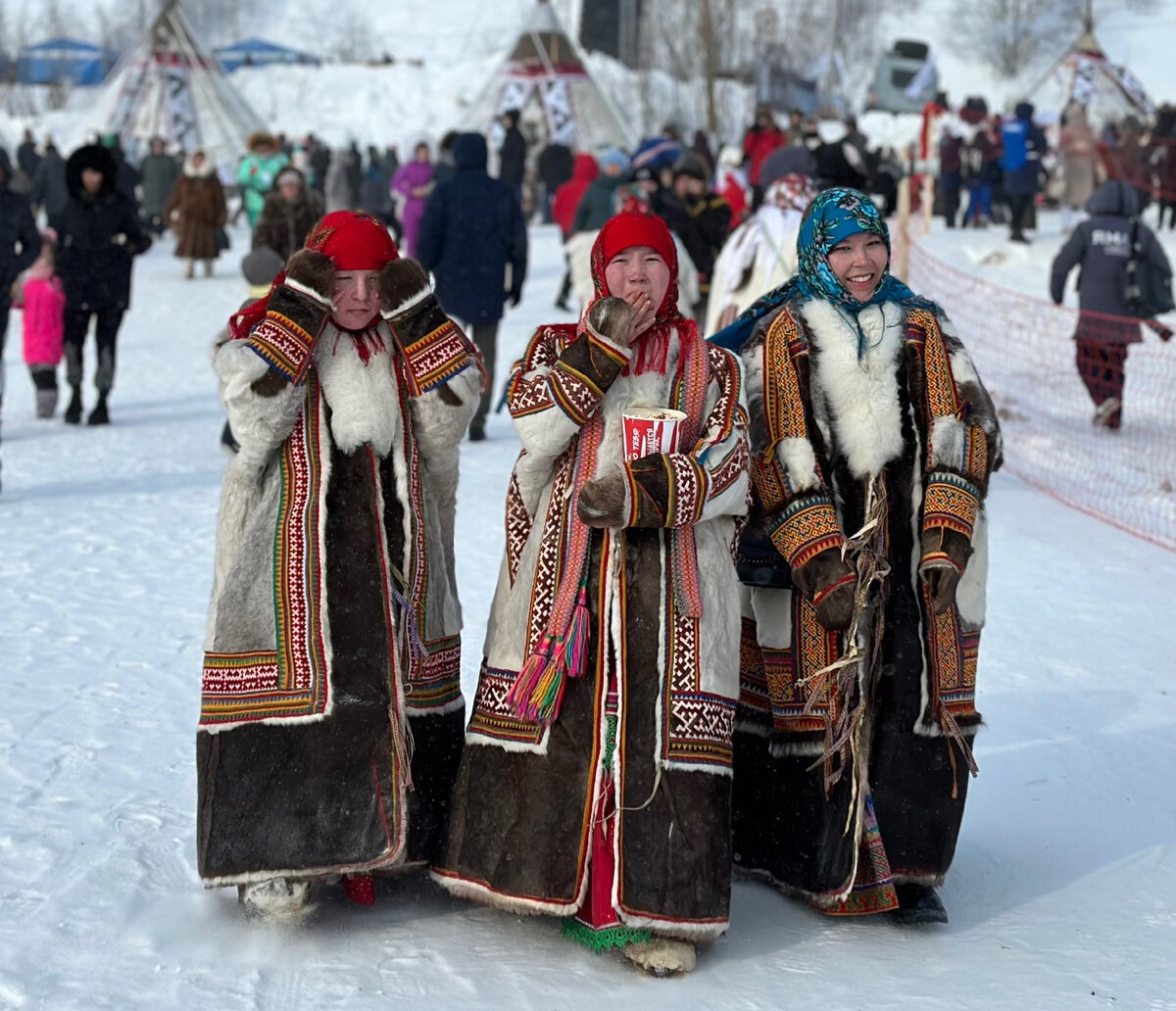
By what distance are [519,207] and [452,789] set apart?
6272 millimetres

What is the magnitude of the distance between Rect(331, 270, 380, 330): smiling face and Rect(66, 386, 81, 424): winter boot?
277 inches

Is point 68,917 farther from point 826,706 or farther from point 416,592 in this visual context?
point 826,706

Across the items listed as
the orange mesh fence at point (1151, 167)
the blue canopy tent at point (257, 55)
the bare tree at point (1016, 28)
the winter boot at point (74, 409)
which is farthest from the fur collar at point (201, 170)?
the bare tree at point (1016, 28)

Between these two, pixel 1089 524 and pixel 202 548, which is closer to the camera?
pixel 202 548

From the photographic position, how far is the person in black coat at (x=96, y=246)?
934 cm

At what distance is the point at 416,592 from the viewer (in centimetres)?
342

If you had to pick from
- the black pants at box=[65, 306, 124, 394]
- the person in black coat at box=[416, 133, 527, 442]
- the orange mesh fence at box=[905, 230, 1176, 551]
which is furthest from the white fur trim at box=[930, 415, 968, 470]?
the black pants at box=[65, 306, 124, 394]

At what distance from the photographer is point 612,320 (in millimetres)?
3168

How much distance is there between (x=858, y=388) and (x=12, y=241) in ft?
19.6

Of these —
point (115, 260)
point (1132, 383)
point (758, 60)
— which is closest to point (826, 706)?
point (115, 260)

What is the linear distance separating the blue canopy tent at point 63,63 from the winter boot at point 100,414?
4042cm

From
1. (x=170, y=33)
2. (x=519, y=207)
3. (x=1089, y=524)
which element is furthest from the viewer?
(x=170, y=33)

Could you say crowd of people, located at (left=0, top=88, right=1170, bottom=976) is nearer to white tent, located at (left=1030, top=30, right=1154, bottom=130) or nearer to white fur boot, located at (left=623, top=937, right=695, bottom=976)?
white fur boot, located at (left=623, top=937, right=695, bottom=976)

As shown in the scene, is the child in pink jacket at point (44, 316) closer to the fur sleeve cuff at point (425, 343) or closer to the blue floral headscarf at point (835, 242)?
the fur sleeve cuff at point (425, 343)
